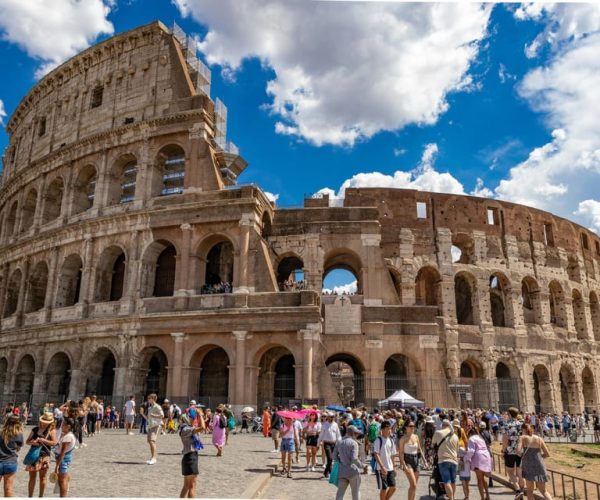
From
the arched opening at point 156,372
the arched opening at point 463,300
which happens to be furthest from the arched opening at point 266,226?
the arched opening at point 463,300

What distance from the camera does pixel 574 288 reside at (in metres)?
32.1

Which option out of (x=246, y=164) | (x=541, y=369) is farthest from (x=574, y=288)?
(x=246, y=164)

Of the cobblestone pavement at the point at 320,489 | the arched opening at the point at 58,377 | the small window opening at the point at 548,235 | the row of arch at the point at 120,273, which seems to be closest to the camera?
the cobblestone pavement at the point at 320,489

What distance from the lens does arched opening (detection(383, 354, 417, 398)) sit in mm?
23594

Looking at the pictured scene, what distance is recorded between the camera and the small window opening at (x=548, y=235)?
1261 inches

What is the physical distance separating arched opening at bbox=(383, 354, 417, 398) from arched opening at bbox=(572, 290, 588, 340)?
13.4 metres

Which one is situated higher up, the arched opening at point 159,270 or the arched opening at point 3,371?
the arched opening at point 159,270

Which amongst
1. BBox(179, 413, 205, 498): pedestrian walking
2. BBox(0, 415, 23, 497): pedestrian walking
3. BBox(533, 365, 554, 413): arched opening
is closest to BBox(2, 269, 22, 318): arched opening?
BBox(0, 415, 23, 497): pedestrian walking

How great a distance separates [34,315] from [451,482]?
24.1 metres

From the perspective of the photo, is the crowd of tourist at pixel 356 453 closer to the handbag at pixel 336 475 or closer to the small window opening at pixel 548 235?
the handbag at pixel 336 475

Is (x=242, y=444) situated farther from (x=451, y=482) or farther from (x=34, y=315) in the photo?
(x=34, y=315)

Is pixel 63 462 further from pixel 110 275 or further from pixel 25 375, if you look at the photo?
pixel 25 375

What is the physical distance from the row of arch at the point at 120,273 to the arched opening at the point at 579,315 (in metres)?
22.2

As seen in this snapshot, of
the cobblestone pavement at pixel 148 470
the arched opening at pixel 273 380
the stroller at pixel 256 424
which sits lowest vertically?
the cobblestone pavement at pixel 148 470
